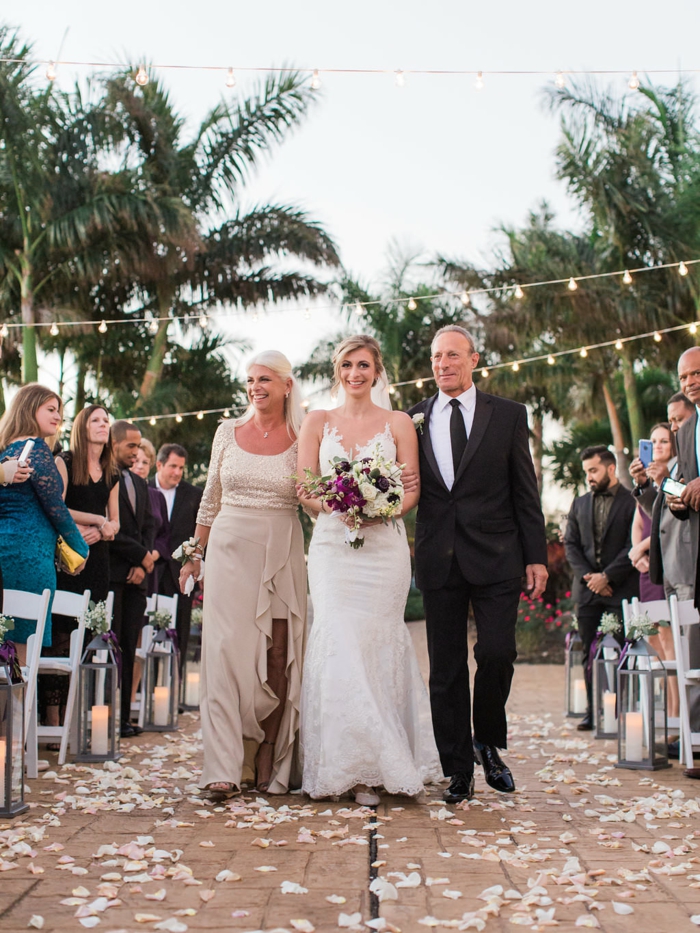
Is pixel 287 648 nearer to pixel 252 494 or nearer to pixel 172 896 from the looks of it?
pixel 252 494

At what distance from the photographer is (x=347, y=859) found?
367 cm

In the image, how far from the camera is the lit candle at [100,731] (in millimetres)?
6105

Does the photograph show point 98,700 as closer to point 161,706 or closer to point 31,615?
point 31,615

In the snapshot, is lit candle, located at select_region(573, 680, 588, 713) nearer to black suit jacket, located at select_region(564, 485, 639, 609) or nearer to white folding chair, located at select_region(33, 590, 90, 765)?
black suit jacket, located at select_region(564, 485, 639, 609)

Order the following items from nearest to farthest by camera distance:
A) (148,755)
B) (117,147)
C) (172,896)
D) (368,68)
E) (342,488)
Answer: (172,896)
(342,488)
(148,755)
(368,68)
(117,147)

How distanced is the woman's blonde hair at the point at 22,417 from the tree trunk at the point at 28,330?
11.7 metres

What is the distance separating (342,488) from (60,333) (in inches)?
591

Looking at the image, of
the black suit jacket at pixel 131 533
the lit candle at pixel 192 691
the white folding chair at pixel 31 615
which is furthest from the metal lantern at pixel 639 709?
the lit candle at pixel 192 691

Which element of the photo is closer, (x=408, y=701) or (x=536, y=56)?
(x=408, y=701)

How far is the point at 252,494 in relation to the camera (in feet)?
17.6

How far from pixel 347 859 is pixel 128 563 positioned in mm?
4344

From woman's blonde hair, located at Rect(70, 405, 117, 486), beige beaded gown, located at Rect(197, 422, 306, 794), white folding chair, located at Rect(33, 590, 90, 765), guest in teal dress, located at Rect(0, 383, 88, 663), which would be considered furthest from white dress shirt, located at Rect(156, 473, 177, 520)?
beige beaded gown, located at Rect(197, 422, 306, 794)

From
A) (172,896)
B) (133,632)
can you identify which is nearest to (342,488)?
(172,896)

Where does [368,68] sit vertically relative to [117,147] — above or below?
below
